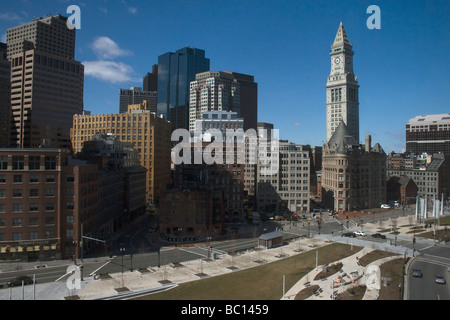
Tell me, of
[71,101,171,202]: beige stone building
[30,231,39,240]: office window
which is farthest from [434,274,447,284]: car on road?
[71,101,171,202]: beige stone building

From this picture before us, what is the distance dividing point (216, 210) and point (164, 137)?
69.7 m

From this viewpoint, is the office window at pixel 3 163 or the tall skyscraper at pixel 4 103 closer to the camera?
the office window at pixel 3 163

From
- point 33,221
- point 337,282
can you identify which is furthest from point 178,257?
point 337,282

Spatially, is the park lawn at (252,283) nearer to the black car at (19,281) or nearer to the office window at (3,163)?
the black car at (19,281)

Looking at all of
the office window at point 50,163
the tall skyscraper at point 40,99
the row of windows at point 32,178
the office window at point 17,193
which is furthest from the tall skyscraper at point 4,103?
the office window at point 17,193

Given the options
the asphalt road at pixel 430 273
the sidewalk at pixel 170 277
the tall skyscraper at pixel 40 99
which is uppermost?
the tall skyscraper at pixel 40 99

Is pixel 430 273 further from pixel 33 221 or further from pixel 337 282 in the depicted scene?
pixel 33 221

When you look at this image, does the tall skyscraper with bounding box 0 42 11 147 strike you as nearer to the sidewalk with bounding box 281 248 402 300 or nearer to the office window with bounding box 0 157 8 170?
the office window with bounding box 0 157 8 170

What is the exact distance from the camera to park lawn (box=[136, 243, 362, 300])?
42.8 meters

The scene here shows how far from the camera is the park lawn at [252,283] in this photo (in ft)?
140

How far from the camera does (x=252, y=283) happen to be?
4762cm
